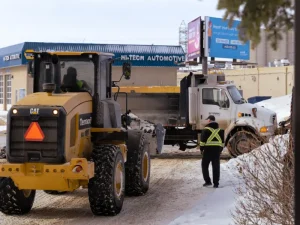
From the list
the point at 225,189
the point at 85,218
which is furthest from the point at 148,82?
the point at 85,218

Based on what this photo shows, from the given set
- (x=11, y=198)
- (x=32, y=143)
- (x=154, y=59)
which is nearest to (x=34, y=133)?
(x=32, y=143)

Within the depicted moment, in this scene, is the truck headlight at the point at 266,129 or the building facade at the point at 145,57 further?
the building facade at the point at 145,57

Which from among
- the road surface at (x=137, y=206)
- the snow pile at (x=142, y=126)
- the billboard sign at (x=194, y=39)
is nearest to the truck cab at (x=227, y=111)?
the snow pile at (x=142, y=126)

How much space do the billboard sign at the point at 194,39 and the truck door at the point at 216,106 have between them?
1730 centimetres

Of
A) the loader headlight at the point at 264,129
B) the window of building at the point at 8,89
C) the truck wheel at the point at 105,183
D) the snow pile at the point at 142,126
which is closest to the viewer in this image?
the truck wheel at the point at 105,183

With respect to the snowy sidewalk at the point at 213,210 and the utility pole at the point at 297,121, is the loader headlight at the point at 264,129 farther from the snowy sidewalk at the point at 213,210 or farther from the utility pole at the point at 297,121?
the utility pole at the point at 297,121

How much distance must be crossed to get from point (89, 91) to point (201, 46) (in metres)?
25.7

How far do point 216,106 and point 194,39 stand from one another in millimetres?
18808

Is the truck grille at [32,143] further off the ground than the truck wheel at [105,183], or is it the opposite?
the truck grille at [32,143]

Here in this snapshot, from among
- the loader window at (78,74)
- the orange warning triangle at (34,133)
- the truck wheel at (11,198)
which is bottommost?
the truck wheel at (11,198)

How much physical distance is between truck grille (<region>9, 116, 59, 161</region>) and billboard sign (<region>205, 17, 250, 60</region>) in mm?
28469

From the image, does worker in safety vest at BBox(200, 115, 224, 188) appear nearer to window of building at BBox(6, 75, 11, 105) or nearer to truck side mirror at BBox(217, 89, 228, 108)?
truck side mirror at BBox(217, 89, 228, 108)

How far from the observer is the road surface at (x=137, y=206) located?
30.8 ft

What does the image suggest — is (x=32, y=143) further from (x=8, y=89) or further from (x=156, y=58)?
(x=8, y=89)
